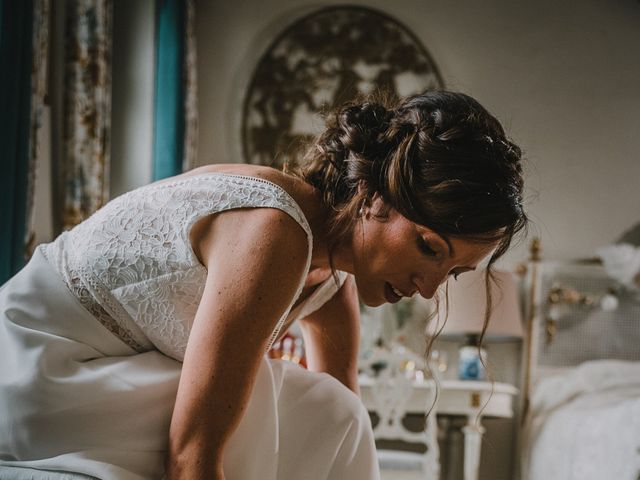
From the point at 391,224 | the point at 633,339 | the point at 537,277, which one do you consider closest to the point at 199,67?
the point at 537,277

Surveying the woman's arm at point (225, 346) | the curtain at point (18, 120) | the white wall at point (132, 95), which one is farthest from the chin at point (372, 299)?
the white wall at point (132, 95)

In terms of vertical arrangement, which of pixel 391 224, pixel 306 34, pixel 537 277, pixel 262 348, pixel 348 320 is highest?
pixel 306 34

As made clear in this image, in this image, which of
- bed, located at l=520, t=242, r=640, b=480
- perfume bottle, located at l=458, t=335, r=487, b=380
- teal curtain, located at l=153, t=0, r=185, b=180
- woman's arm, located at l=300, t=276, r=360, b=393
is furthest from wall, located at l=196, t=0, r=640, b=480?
woman's arm, located at l=300, t=276, r=360, b=393

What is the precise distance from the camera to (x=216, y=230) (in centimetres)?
105

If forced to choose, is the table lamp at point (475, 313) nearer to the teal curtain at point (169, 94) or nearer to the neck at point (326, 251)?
the teal curtain at point (169, 94)

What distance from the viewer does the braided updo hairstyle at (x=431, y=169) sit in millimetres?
1070

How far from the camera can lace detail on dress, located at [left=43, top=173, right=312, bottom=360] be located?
1083 millimetres

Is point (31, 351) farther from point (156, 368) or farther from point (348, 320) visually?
point (348, 320)

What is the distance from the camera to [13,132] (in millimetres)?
2309

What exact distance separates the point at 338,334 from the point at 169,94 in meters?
2.46

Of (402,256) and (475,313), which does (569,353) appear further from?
(402,256)

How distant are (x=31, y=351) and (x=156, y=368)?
16 cm

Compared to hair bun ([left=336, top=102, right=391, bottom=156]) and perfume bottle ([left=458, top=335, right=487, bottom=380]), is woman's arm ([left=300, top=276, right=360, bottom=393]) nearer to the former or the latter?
hair bun ([left=336, top=102, right=391, bottom=156])

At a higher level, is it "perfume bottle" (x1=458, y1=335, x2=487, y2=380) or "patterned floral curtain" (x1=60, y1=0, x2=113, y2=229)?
"patterned floral curtain" (x1=60, y1=0, x2=113, y2=229)
